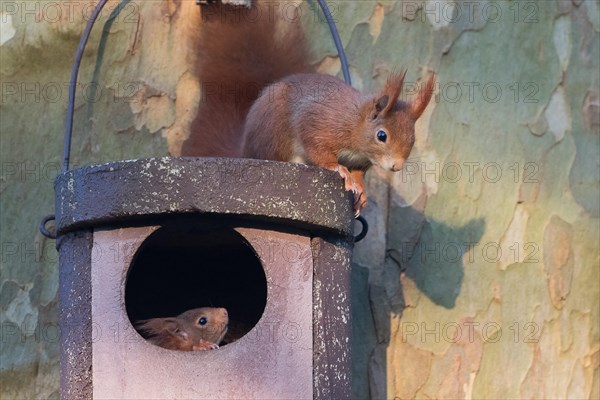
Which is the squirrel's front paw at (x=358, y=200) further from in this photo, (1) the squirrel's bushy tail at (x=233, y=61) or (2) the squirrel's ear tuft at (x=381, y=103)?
(1) the squirrel's bushy tail at (x=233, y=61)

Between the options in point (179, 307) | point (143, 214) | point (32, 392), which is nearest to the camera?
point (143, 214)

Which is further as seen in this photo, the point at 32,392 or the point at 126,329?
the point at 32,392

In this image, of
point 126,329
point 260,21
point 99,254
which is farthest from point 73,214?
point 260,21

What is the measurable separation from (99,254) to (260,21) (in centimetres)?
76

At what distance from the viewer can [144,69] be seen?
8.73 ft

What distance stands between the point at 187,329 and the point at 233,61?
588 millimetres

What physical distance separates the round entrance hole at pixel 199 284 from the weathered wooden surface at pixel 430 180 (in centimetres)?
23

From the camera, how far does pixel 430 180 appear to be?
2.69m

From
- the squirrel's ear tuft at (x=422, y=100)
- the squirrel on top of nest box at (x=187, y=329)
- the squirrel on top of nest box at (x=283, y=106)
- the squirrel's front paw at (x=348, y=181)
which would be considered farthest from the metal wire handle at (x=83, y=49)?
the squirrel on top of nest box at (x=187, y=329)

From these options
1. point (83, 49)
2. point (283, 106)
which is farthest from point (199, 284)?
point (83, 49)

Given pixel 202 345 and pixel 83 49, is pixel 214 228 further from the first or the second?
pixel 83 49

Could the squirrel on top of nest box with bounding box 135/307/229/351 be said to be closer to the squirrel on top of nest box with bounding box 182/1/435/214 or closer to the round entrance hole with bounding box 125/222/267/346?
the round entrance hole with bounding box 125/222/267/346

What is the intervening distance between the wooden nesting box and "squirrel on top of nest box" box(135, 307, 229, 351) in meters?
0.32

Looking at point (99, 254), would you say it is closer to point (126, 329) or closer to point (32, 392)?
point (126, 329)
